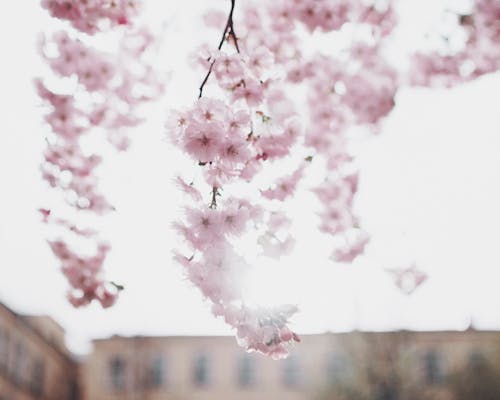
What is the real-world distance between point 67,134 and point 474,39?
4632 millimetres

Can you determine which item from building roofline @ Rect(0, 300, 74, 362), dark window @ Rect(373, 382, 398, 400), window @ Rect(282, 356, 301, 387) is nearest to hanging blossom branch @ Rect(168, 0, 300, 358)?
dark window @ Rect(373, 382, 398, 400)

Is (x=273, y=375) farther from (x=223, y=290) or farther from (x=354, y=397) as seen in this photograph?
(x=223, y=290)

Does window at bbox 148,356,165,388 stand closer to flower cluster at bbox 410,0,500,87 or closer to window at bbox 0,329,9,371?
window at bbox 0,329,9,371

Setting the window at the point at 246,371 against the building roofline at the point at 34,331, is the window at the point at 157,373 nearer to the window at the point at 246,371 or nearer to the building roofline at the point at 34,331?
the window at the point at 246,371

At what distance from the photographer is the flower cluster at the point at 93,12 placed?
536cm

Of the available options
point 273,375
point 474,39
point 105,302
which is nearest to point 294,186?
point 105,302

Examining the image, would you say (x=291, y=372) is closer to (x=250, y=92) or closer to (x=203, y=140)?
(x=250, y=92)

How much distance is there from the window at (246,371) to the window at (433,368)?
870cm

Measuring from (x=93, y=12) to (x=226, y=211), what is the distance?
125 inches

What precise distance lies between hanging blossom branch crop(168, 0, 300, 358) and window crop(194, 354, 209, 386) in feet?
94.6

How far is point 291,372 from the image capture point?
31.1 meters

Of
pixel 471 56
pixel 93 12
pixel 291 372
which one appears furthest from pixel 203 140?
pixel 291 372

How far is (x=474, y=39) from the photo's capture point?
6.58m

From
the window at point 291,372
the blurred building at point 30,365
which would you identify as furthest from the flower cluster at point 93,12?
the window at point 291,372
